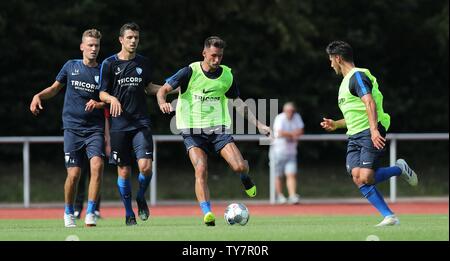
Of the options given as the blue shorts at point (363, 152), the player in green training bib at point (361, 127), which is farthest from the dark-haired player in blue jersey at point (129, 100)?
the blue shorts at point (363, 152)

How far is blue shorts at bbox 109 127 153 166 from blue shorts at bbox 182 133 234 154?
50 centimetres

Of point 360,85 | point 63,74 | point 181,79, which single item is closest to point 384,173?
point 360,85

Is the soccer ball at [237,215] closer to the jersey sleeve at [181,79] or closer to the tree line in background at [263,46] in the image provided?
the jersey sleeve at [181,79]

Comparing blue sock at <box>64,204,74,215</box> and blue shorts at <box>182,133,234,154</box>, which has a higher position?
blue shorts at <box>182,133,234,154</box>

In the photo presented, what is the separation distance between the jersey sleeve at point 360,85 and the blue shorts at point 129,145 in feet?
8.87

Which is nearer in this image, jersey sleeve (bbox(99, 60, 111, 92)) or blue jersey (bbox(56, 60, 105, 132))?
jersey sleeve (bbox(99, 60, 111, 92))

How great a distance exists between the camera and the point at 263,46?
30578 mm

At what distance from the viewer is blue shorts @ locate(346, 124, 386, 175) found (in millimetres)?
13031

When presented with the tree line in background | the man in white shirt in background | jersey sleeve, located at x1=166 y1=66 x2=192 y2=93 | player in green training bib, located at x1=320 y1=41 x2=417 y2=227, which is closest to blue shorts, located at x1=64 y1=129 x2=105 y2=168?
jersey sleeve, located at x1=166 y1=66 x2=192 y2=93

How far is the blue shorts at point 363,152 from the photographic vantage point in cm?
1303

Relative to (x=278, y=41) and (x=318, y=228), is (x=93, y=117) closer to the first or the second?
(x=318, y=228)

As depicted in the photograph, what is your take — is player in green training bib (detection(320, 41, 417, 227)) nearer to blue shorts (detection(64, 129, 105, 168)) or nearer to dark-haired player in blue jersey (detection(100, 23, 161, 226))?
dark-haired player in blue jersey (detection(100, 23, 161, 226))

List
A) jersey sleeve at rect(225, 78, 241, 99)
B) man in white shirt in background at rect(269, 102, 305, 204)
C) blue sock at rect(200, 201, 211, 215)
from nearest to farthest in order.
Answer: 1. blue sock at rect(200, 201, 211, 215)
2. jersey sleeve at rect(225, 78, 241, 99)
3. man in white shirt in background at rect(269, 102, 305, 204)

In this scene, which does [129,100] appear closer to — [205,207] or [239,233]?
[205,207]
